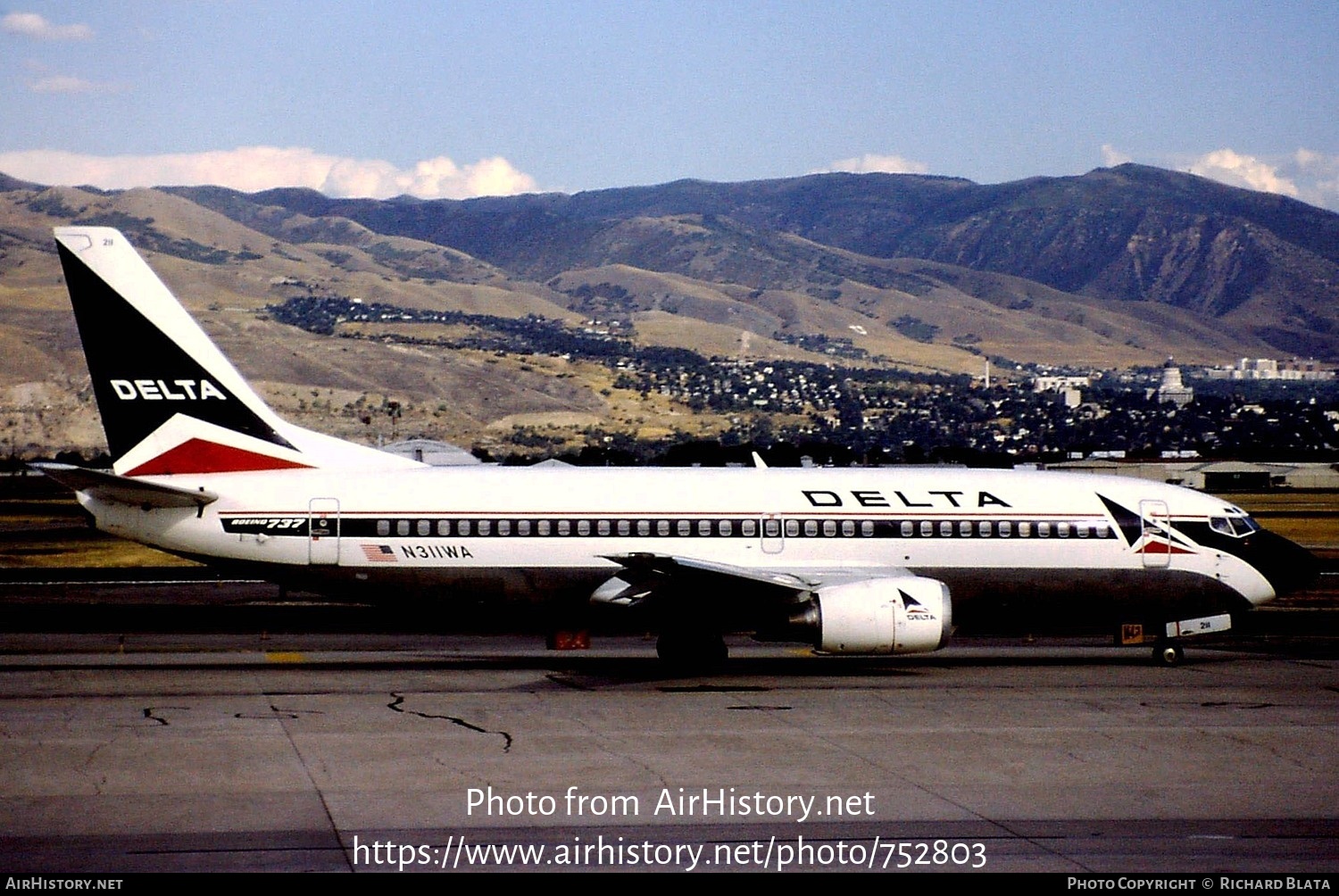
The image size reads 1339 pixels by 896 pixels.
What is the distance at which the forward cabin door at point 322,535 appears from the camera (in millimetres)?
28562

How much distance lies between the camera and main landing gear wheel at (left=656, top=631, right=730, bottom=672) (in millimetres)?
29859

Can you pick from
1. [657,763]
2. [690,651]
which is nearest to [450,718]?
[657,763]

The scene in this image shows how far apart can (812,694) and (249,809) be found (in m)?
11.2

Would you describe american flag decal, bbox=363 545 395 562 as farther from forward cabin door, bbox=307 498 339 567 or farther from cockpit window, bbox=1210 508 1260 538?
cockpit window, bbox=1210 508 1260 538

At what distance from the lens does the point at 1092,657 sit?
105ft

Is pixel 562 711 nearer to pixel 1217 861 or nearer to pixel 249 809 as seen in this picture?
pixel 249 809

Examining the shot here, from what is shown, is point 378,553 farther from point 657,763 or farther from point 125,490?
point 657,763

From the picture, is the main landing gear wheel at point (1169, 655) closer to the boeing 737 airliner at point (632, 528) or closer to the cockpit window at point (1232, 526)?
the boeing 737 airliner at point (632, 528)

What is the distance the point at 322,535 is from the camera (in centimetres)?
2856

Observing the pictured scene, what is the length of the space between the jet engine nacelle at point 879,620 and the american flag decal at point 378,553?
7472 millimetres

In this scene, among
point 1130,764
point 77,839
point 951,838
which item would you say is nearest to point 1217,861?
point 951,838

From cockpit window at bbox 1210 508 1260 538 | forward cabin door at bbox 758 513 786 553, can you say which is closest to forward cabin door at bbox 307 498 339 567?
forward cabin door at bbox 758 513 786 553

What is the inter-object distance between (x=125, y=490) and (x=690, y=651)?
33.8ft
